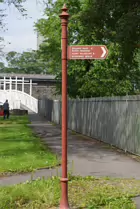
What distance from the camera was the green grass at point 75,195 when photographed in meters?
6.49

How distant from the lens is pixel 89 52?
609 cm

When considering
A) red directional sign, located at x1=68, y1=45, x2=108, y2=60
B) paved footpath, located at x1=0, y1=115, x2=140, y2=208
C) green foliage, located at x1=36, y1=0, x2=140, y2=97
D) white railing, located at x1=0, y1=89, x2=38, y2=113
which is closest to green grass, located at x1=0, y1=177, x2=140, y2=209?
paved footpath, located at x1=0, y1=115, x2=140, y2=208

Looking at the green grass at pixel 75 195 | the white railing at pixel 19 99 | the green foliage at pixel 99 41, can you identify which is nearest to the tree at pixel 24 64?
the white railing at pixel 19 99

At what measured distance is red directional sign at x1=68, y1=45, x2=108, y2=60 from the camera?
6066mm

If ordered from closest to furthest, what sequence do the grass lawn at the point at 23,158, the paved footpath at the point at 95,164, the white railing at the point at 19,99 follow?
the paved footpath at the point at 95,164 < the grass lawn at the point at 23,158 < the white railing at the point at 19,99

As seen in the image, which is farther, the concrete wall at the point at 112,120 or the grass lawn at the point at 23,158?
the concrete wall at the point at 112,120

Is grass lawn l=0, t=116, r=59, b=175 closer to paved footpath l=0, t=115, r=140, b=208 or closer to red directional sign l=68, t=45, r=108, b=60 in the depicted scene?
paved footpath l=0, t=115, r=140, b=208

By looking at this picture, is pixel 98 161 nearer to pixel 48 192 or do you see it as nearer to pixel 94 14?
pixel 48 192

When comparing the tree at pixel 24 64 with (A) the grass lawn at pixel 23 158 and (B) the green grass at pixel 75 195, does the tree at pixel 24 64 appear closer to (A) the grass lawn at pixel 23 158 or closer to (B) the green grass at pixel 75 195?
(A) the grass lawn at pixel 23 158

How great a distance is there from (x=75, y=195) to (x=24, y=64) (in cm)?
12733

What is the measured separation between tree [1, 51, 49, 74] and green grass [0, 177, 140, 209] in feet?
399

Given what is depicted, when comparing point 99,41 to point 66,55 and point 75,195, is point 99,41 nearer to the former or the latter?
point 75,195

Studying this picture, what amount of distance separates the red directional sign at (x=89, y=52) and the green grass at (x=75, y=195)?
2.31 m

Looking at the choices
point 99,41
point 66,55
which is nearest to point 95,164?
point 66,55
